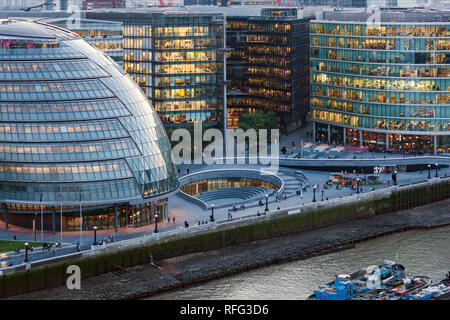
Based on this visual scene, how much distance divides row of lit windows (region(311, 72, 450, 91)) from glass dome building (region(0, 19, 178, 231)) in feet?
188

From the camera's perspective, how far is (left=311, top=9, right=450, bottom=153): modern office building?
16525 centimetres

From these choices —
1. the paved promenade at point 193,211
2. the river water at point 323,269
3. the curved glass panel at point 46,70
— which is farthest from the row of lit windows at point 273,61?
the curved glass panel at point 46,70

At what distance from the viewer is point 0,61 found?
119 meters

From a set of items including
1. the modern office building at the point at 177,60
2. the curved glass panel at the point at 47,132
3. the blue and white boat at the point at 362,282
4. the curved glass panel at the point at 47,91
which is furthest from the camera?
the modern office building at the point at 177,60

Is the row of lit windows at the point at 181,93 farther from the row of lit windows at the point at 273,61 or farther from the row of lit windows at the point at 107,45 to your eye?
the row of lit windows at the point at 273,61

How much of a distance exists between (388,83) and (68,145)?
6793 centimetres

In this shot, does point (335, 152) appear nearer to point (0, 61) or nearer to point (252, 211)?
point (252, 211)

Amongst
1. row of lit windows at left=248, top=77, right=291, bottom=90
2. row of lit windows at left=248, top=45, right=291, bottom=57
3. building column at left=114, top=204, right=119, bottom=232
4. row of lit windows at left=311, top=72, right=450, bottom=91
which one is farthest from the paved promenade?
row of lit windows at left=248, top=45, right=291, bottom=57

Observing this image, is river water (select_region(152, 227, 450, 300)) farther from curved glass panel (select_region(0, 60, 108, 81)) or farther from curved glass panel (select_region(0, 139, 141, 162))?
curved glass panel (select_region(0, 60, 108, 81))

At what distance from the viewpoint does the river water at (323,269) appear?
104125 millimetres

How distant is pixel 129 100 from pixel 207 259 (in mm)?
21492

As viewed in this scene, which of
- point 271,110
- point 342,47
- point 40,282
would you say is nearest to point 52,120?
point 40,282

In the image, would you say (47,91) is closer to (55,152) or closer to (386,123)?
(55,152)

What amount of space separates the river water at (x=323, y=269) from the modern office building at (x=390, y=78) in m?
41.9
